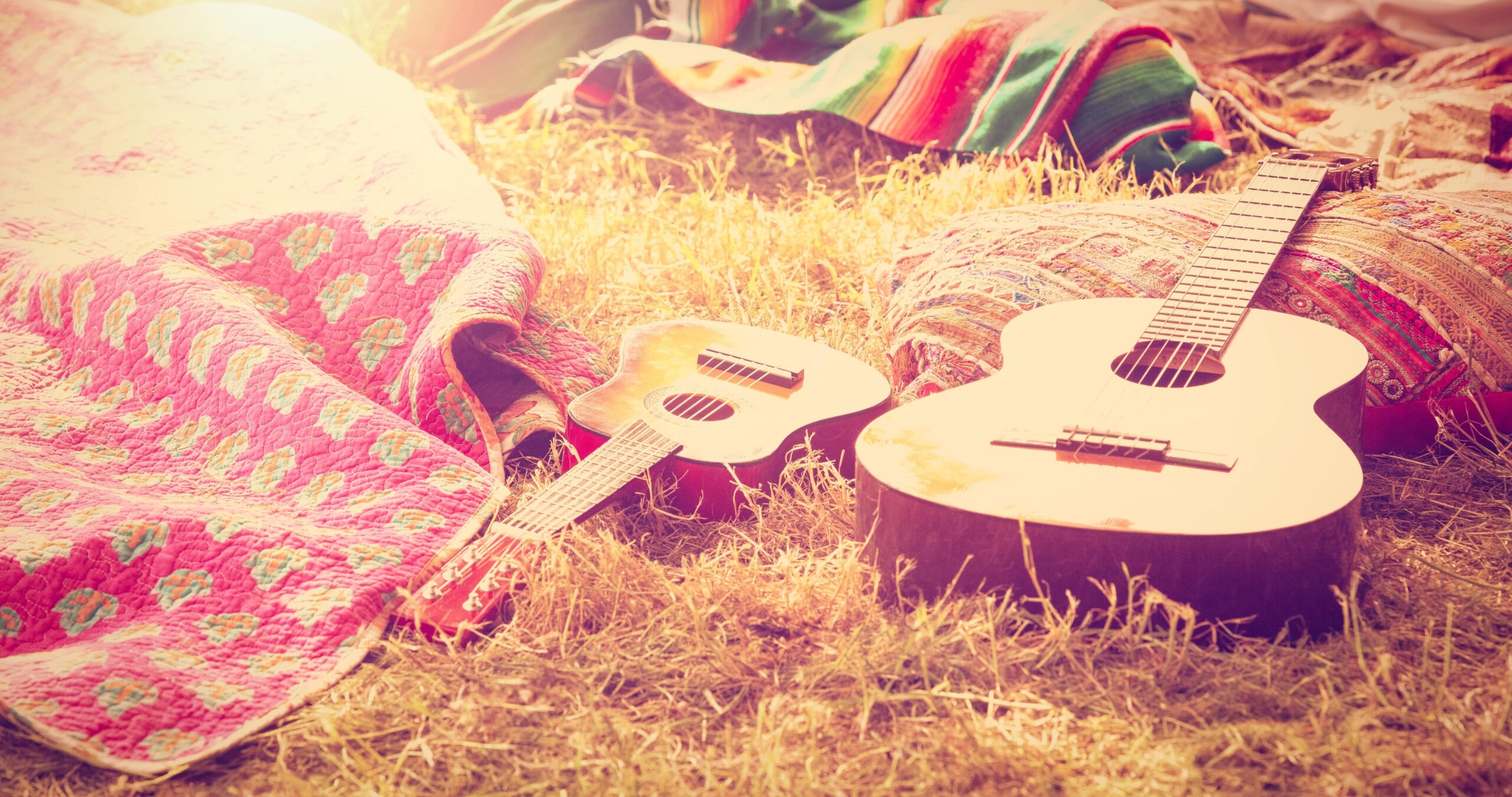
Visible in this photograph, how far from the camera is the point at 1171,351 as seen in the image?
1.40 meters

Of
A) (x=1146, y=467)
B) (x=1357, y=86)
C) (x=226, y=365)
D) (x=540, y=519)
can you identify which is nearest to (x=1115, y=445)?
(x=1146, y=467)

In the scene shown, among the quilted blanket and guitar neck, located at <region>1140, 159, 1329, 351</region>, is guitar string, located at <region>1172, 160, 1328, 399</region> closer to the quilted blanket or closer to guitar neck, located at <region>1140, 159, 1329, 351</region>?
guitar neck, located at <region>1140, 159, 1329, 351</region>

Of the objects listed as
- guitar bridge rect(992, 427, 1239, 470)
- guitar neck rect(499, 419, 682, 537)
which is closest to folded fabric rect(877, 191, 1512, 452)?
guitar bridge rect(992, 427, 1239, 470)

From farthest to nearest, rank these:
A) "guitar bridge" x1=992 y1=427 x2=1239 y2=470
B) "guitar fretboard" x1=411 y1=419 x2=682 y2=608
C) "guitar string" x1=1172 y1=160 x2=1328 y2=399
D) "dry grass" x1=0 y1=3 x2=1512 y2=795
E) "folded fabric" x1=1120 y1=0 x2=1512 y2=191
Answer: "folded fabric" x1=1120 y1=0 x2=1512 y2=191 < "guitar string" x1=1172 y1=160 x2=1328 y2=399 < "guitar fretboard" x1=411 y1=419 x2=682 y2=608 < "guitar bridge" x1=992 y1=427 x2=1239 y2=470 < "dry grass" x1=0 y1=3 x2=1512 y2=795

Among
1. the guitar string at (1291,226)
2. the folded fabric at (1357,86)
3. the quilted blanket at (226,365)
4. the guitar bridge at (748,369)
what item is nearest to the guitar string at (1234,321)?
the guitar string at (1291,226)

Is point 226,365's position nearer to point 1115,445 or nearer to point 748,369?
point 748,369

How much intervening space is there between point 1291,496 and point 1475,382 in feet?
2.10

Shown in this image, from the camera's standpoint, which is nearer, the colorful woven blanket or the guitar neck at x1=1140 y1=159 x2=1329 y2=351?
the guitar neck at x1=1140 y1=159 x2=1329 y2=351

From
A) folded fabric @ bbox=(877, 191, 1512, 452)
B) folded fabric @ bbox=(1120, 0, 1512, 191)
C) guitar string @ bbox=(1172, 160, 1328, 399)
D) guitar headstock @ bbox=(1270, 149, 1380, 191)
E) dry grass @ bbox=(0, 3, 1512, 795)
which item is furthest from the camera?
folded fabric @ bbox=(1120, 0, 1512, 191)

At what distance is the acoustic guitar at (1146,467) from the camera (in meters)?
1.05

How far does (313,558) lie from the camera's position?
1.27 meters

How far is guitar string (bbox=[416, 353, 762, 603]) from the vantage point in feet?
4.19

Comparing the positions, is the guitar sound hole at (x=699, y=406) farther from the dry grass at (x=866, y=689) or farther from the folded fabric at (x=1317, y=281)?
the folded fabric at (x=1317, y=281)

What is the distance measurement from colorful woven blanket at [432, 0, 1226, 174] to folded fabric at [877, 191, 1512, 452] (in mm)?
741
